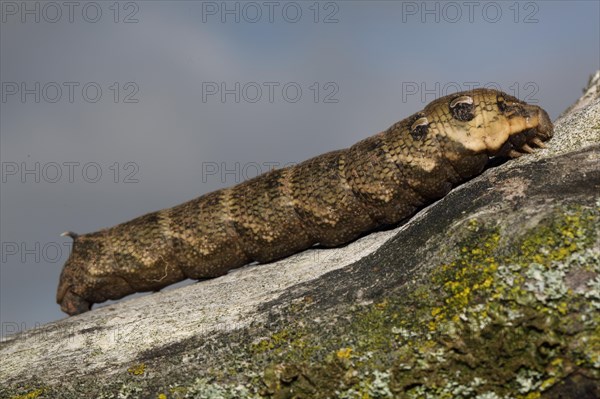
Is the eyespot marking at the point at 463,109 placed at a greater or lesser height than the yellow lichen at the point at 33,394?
greater

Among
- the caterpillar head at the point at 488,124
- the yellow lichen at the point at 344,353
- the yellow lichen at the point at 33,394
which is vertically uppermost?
the caterpillar head at the point at 488,124

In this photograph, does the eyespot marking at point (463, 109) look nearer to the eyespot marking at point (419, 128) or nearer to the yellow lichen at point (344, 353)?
the eyespot marking at point (419, 128)

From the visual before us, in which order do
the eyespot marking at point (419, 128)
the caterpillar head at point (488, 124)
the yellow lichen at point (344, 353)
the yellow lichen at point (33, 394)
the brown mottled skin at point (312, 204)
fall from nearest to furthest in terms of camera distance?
the yellow lichen at point (344, 353) < the yellow lichen at point (33, 394) < the caterpillar head at point (488, 124) < the brown mottled skin at point (312, 204) < the eyespot marking at point (419, 128)

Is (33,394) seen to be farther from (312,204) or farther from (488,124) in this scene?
(488,124)

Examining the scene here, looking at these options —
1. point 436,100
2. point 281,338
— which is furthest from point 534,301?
point 436,100

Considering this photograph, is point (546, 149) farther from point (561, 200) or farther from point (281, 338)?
point (281, 338)

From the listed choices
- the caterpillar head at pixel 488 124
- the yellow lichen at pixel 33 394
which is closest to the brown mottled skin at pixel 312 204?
the caterpillar head at pixel 488 124
